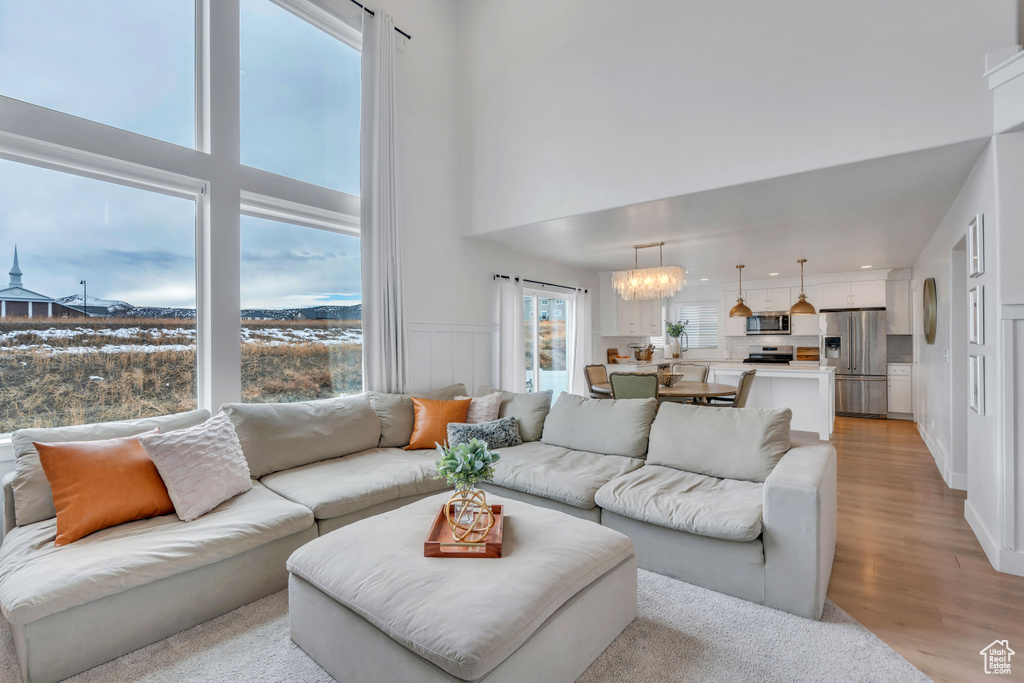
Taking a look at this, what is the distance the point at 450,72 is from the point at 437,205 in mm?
1512

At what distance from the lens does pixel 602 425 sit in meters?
3.47

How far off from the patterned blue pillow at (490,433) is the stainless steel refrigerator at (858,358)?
6.50 metres

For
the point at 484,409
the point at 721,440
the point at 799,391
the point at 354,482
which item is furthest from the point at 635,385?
the point at 799,391

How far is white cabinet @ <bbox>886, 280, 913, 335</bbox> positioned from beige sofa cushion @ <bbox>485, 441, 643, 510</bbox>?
6.52 metres

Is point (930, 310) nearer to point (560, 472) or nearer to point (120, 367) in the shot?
point (560, 472)

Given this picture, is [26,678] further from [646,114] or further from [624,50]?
[624,50]

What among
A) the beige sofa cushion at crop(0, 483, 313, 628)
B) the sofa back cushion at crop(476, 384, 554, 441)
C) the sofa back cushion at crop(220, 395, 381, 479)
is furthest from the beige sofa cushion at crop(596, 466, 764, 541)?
the sofa back cushion at crop(220, 395, 381, 479)

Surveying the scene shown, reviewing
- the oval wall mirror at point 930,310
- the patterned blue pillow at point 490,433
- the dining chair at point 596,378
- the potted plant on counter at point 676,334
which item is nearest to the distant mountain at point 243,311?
the patterned blue pillow at point 490,433

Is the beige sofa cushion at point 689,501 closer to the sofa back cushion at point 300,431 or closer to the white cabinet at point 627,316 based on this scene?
the sofa back cushion at point 300,431

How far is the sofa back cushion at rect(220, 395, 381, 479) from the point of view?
2.96m

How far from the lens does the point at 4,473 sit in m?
2.43

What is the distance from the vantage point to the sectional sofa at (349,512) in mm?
1819

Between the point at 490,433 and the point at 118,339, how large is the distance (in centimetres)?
252

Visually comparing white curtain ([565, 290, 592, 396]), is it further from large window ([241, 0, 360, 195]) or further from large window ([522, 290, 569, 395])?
large window ([241, 0, 360, 195])
